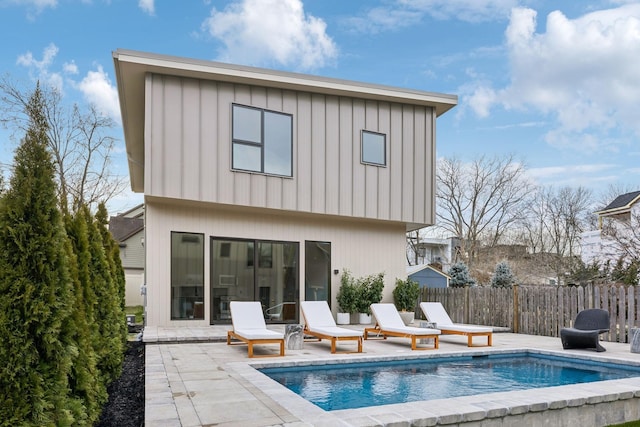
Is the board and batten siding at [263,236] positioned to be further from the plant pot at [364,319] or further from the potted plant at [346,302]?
the plant pot at [364,319]

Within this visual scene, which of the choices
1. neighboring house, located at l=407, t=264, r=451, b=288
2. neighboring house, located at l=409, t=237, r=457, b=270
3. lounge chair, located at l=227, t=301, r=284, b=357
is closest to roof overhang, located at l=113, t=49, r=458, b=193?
lounge chair, located at l=227, t=301, r=284, b=357

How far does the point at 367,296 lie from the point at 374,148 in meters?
4.21

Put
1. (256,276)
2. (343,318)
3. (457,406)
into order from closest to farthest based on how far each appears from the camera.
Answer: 1. (457,406)
2. (256,276)
3. (343,318)

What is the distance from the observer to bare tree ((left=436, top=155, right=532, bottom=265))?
32.9m

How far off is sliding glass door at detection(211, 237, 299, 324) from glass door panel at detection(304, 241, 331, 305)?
1.20 ft

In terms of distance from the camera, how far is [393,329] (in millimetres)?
10656

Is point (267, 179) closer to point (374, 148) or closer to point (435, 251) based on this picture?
point (374, 148)

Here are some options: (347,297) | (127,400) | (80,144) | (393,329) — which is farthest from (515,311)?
(80,144)

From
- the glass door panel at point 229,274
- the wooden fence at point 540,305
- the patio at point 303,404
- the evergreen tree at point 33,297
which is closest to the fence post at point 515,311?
the wooden fence at point 540,305

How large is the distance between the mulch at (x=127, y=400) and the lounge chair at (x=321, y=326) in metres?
3.22

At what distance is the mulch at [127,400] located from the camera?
16.9 feet

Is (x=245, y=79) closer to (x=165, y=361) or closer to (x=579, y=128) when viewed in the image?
(x=165, y=361)

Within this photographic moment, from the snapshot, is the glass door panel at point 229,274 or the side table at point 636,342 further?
the glass door panel at point 229,274

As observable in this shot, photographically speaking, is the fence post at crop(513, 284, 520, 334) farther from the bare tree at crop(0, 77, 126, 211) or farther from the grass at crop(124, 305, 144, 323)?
the bare tree at crop(0, 77, 126, 211)
